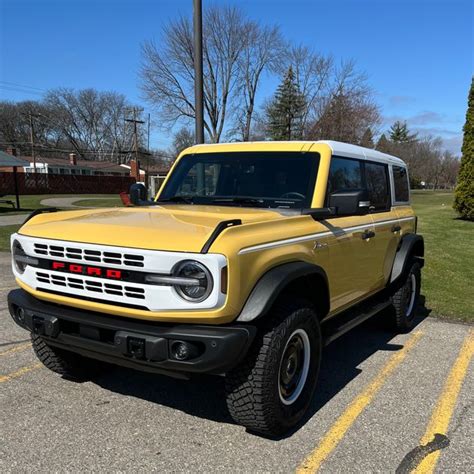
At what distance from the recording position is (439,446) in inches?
120

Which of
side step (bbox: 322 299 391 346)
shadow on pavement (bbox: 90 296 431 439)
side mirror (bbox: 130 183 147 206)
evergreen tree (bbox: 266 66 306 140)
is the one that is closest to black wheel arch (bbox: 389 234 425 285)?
side step (bbox: 322 299 391 346)

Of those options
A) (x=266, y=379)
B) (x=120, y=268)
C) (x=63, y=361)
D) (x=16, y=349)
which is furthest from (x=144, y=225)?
(x=16, y=349)

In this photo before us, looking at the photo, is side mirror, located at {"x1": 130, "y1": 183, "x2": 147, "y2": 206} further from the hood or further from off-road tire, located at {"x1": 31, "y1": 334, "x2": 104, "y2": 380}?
off-road tire, located at {"x1": 31, "y1": 334, "x2": 104, "y2": 380}

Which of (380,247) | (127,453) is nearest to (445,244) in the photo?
(380,247)

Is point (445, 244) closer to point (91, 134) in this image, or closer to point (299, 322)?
point (299, 322)

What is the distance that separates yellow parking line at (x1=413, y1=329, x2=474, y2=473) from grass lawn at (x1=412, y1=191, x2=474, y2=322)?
1597mm

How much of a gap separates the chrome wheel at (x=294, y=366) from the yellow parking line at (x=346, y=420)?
0.34 metres

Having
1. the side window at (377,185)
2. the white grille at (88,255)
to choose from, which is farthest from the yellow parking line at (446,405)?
the white grille at (88,255)

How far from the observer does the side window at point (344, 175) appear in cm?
392

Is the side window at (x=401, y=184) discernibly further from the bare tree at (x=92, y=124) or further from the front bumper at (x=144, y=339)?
the bare tree at (x=92, y=124)

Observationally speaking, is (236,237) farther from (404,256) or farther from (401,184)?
(401,184)

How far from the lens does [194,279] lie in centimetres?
260

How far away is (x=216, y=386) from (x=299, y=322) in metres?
1.18

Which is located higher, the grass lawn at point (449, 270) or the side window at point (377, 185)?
the side window at point (377, 185)
